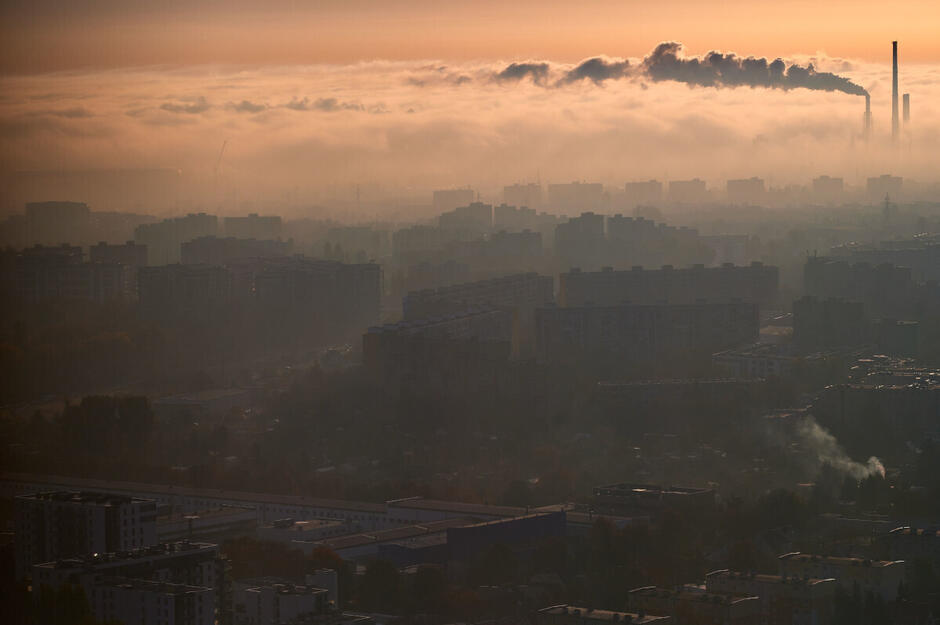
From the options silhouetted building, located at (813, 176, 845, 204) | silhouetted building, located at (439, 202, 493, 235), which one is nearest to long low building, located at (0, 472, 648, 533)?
silhouetted building, located at (439, 202, 493, 235)

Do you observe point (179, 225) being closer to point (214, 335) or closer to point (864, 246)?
point (214, 335)

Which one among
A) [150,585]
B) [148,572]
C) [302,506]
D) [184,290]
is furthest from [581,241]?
[150,585]

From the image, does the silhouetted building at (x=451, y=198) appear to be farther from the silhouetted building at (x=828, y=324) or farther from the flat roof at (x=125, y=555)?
the flat roof at (x=125, y=555)

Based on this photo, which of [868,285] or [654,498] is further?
[868,285]

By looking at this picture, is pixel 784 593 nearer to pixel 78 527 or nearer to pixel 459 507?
pixel 459 507

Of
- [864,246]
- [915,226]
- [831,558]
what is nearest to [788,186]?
[915,226]

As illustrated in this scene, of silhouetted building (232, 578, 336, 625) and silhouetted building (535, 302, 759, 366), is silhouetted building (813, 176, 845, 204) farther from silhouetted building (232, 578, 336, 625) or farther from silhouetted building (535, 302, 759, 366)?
silhouetted building (232, 578, 336, 625)
